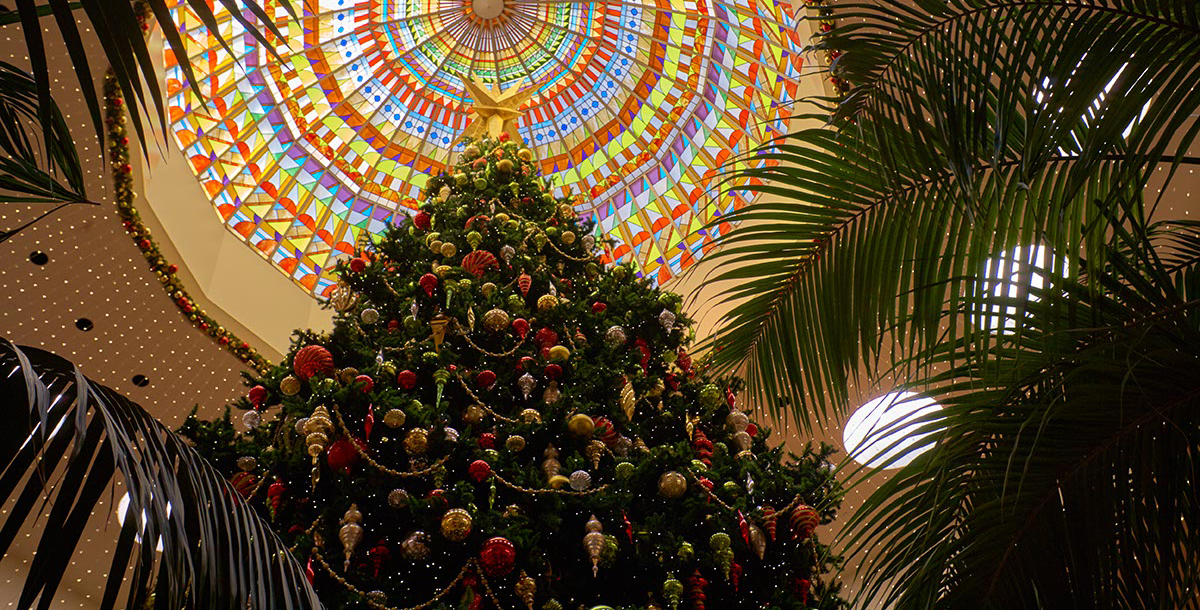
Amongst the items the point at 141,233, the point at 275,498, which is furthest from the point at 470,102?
the point at 275,498

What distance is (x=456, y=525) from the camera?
3.25 m

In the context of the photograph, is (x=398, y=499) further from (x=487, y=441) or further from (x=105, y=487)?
(x=105, y=487)

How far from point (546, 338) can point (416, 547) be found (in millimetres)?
1487

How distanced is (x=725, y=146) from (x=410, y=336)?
7.41 m

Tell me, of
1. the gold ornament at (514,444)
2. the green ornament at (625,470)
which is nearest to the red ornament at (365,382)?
the gold ornament at (514,444)

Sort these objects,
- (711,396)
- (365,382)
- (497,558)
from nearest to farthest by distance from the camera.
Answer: (497,558) → (365,382) → (711,396)

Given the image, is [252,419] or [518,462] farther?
[252,419]

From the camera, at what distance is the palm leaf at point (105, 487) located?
4.50 feet

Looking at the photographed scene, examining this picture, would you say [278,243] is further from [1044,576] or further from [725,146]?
[1044,576]

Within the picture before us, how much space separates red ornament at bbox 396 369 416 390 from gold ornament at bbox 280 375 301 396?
463 millimetres

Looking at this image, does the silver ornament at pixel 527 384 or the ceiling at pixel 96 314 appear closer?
the silver ornament at pixel 527 384

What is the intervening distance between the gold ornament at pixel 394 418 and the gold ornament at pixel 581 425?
67cm

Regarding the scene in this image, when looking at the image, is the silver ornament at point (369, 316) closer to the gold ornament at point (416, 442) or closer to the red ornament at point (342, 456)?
the red ornament at point (342, 456)

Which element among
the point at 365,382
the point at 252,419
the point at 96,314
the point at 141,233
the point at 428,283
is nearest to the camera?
the point at 365,382
